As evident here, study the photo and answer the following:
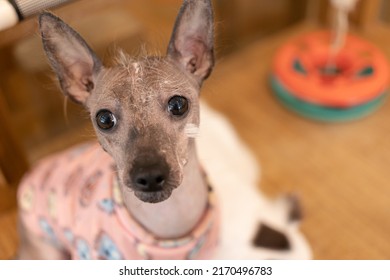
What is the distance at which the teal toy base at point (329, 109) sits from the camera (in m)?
1.65

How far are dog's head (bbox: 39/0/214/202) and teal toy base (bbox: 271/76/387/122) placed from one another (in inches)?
36.9

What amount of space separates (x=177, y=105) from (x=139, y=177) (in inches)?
6.1

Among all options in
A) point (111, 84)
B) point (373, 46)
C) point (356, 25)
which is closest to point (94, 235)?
point (111, 84)

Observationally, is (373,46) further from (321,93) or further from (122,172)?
(122,172)

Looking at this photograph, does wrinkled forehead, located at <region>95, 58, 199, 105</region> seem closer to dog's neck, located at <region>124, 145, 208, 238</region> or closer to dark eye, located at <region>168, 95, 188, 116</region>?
dark eye, located at <region>168, 95, 188, 116</region>

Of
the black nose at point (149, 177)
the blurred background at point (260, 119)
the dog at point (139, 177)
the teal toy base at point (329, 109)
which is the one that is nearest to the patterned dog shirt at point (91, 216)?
the dog at point (139, 177)

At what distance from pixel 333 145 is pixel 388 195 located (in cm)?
28

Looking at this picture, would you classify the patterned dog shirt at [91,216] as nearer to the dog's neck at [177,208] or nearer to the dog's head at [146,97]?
the dog's neck at [177,208]

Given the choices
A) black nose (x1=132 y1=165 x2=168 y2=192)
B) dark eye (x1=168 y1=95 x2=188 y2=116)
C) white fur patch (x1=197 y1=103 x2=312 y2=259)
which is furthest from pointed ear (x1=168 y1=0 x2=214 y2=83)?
white fur patch (x1=197 y1=103 x2=312 y2=259)

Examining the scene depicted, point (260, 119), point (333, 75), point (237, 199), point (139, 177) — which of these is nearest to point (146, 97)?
point (139, 177)

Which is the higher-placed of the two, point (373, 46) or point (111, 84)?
point (111, 84)

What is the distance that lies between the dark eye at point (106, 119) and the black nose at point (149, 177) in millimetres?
113

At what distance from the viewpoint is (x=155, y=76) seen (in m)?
0.76

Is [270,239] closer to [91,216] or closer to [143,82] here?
[91,216]
